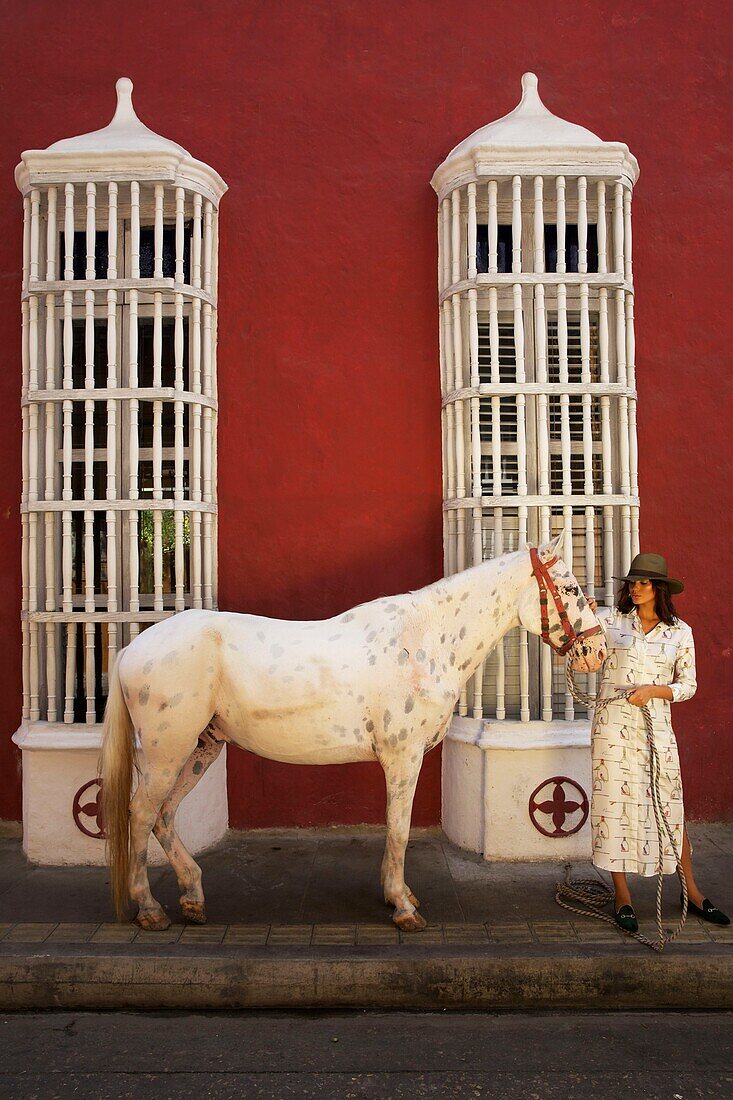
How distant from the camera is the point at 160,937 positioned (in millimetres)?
3439

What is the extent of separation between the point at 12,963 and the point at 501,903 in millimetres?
2202

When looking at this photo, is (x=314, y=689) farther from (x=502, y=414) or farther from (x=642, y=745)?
(x=502, y=414)

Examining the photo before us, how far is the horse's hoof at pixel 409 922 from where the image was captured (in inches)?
137

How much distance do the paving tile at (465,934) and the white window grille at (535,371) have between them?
47.4 inches

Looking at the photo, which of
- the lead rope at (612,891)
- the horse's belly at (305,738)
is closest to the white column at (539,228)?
the lead rope at (612,891)

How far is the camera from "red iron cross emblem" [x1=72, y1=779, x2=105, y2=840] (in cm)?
431

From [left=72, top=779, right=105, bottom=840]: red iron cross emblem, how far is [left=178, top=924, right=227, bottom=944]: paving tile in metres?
1.03

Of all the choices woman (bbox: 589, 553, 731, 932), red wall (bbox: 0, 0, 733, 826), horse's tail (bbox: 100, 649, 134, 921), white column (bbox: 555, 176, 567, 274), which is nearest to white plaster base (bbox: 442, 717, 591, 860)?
red wall (bbox: 0, 0, 733, 826)

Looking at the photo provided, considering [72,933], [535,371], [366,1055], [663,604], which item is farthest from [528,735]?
[72,933]

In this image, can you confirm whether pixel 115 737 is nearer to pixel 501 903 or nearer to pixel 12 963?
pixel 12 963

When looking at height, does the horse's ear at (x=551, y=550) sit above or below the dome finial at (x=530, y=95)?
below

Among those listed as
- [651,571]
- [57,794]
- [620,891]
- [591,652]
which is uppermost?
[651,571]

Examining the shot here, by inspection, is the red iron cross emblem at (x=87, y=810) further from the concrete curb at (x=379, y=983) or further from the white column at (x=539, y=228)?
the white column at (x=539, y=228)

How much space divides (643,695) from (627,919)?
101 cm
